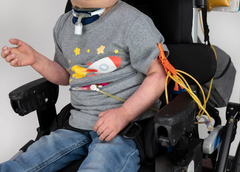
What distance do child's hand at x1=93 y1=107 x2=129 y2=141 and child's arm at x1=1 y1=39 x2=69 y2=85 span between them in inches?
12.2

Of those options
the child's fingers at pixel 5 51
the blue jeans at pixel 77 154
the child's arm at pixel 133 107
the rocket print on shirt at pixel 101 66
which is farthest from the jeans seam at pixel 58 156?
the child's fingers at pixel 5 51

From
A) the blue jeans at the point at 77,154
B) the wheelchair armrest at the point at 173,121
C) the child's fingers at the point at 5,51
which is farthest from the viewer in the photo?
the child's fingers at the point at 5,51

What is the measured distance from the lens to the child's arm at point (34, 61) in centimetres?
95

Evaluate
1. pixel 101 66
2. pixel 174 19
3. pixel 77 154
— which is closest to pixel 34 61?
pixel 101 66

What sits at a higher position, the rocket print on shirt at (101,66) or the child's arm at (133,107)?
the rocket print on shirt at (101,66)

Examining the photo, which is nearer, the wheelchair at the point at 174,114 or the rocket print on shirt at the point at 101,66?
the wheelchair at the point at 174,114

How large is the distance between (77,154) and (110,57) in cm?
33

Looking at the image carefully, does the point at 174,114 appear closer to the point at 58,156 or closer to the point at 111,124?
the point at 111,124

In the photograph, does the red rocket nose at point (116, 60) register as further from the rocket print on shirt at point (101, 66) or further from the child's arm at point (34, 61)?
the child's arm at point (34, 61)

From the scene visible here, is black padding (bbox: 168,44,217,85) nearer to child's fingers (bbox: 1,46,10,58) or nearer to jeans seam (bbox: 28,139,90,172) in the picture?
→ jeans seam (bbox: 28,139,90,172)

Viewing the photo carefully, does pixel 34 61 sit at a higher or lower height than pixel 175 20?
lower

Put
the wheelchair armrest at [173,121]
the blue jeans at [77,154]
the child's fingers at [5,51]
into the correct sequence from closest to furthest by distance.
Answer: the wheelchair armrest at [173,121] < the blue jeans at [77,154] < the child's fingers at [5,51]

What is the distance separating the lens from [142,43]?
897 mm

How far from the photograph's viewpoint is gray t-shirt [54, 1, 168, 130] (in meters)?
0.91
